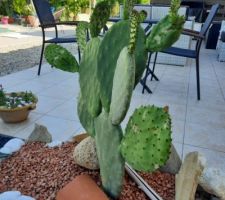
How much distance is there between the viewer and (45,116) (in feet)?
7.93

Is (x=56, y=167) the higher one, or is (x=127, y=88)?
(x=127, y=88)

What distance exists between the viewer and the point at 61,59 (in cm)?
125

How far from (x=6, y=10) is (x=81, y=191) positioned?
32.2 ft

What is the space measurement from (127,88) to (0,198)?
0.80m

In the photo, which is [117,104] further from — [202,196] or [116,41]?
[202,196]

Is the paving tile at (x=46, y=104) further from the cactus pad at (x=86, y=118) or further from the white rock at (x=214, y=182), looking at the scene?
the white rock at (x=214, y=182)

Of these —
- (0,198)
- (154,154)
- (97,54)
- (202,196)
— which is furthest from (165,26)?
(0,198)

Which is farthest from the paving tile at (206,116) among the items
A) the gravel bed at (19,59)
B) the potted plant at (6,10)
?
the potted plant at (6,10)

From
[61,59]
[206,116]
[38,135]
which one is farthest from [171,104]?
[61,59]

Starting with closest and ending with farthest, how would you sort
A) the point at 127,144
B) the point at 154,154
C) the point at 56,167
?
the point at 154,154 → the point at 127,144 → the point at 56,167

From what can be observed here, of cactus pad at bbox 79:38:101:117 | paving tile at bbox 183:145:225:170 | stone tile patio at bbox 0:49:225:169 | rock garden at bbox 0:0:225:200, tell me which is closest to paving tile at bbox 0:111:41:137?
stone tile patio at bbox 0:49:225:169

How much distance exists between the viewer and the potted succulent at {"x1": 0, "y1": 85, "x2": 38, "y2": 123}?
7.13ft

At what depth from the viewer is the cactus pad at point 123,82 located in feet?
2.92

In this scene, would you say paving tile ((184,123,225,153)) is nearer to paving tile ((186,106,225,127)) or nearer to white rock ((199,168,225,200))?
paving tile ((186,106,225,127))
